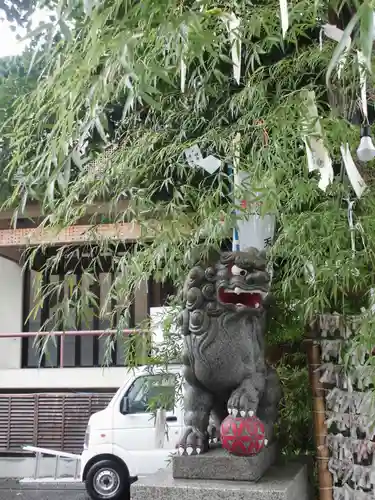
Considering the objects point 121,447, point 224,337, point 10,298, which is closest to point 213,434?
point 224,337

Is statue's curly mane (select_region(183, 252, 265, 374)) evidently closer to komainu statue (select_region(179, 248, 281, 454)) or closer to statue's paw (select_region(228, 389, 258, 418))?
komainu statue (select_region(179, 248, 281, 454))

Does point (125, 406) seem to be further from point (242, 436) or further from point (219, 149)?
point (242, 436)

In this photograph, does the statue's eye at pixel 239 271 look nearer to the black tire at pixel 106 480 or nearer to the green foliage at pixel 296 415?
the green foliage at pixel 296 415

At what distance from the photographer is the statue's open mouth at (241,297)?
2.29 meters

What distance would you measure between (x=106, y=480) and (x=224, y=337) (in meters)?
4.24

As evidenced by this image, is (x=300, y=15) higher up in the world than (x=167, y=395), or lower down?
higher up

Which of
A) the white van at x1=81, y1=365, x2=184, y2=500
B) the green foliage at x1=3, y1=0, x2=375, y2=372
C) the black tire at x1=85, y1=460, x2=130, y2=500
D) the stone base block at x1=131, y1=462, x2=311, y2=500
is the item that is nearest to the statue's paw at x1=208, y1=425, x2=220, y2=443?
the stone base block at x1=131, y1=462, x2=311, y2=500

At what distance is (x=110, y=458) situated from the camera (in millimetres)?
5852

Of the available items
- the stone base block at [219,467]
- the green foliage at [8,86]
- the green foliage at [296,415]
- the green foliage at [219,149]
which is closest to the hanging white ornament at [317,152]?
the green foliage at [219,149]

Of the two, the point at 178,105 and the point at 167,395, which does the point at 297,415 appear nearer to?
the point at 167,395

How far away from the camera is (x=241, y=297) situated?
232 cm

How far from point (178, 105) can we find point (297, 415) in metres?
1.91

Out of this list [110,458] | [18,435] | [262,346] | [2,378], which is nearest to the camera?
[262,346]

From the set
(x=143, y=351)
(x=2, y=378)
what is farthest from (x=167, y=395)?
(x=2, y=378)
